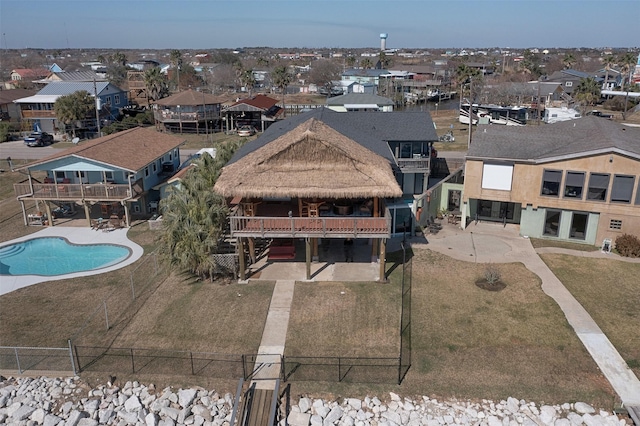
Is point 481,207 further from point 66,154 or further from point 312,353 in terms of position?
point 66,154

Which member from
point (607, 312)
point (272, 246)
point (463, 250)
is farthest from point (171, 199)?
point (607, 312)

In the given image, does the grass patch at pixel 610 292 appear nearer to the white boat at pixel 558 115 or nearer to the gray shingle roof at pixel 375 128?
the gray shingle roof at pixel 375 128

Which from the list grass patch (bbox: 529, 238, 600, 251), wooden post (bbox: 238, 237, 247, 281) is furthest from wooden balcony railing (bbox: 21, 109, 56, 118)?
grass patch (bbox: 529, 238, 600, 251)

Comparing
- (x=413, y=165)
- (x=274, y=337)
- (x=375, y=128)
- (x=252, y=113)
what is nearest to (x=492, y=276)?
A: (x=413, y=165)

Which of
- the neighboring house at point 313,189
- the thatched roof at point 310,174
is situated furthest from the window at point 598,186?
the thatched roof at point 310,174

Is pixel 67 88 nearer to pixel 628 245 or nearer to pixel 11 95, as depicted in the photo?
pixel 11 95

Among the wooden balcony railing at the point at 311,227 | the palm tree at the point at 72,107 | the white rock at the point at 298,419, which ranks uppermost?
the palm tree at the point at 72,107
